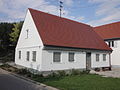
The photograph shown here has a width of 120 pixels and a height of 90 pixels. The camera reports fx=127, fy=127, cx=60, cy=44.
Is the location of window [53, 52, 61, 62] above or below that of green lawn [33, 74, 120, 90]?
above

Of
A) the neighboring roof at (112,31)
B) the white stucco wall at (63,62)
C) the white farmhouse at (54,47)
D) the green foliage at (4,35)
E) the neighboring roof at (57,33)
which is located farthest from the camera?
the green foliage at (4,35)

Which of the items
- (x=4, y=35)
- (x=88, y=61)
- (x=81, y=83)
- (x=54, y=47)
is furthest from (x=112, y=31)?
(x=4, y=35)

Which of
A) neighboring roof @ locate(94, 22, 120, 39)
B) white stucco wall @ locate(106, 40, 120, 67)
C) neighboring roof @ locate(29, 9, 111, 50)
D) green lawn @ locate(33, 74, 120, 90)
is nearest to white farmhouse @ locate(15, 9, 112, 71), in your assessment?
neighboring roof @ locate(29, 9, 111, 50)

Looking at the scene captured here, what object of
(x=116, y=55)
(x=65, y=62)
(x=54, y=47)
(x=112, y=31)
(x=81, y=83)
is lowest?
(x=81, y=83)

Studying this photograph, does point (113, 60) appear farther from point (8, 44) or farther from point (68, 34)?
point (8, 44)

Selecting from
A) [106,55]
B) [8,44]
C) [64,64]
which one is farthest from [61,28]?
[8,44]

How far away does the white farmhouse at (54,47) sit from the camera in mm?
13820

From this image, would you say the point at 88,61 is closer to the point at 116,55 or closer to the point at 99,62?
the point at 99,62

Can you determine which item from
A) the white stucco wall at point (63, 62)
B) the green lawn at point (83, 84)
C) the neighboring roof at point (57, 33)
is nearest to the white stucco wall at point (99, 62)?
the neighboring roof at point (57, 33)

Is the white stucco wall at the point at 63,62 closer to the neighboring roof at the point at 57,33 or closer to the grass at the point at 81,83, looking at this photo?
the neighboring roof at the point at 57,33

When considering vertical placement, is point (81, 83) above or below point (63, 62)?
below

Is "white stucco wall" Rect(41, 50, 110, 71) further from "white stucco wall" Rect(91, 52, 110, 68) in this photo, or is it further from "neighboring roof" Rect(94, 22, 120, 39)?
"neighboring roof" Rect(94, 22, 120, 39)

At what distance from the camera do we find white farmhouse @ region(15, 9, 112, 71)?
45.3 feet

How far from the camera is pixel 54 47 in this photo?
1402 cm
